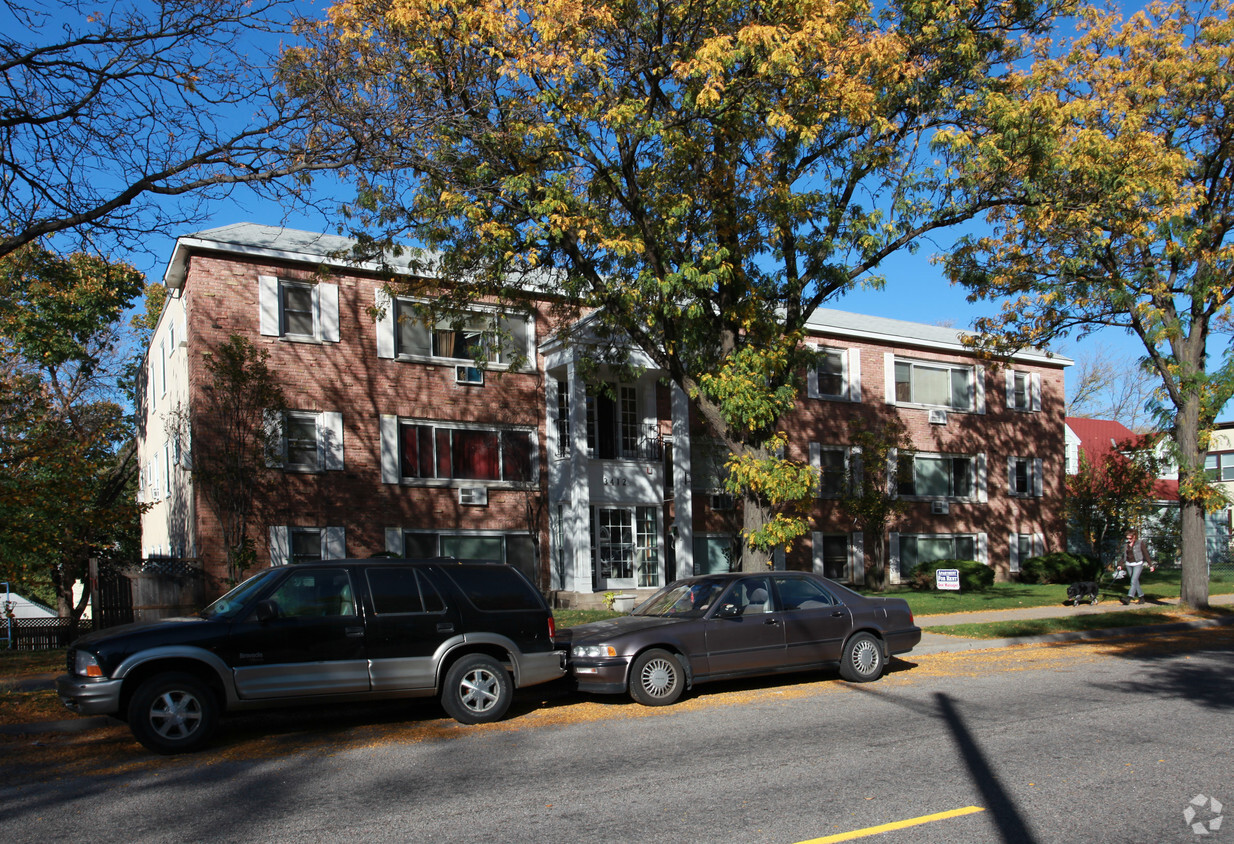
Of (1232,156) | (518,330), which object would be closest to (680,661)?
(518,330)

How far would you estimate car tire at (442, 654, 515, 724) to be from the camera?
9.19 m

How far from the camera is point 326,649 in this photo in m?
8.76

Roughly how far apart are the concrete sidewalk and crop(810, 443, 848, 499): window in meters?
8.18

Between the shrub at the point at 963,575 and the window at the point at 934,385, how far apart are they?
5365mm

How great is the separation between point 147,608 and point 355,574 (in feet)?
33.6

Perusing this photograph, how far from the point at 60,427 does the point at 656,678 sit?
23.1 metres

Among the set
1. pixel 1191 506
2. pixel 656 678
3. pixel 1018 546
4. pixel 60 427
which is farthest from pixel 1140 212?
pixel 60 427

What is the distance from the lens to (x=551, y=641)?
32.3 ft

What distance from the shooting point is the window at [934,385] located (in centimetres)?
2989

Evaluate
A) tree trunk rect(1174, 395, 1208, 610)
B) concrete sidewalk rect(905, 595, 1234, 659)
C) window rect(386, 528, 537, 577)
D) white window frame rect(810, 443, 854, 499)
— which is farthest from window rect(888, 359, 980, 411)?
window rect(386, 528, 537, 577)

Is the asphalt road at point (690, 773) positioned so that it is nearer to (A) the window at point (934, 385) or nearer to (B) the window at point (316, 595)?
(B) the window at point (316, 595)

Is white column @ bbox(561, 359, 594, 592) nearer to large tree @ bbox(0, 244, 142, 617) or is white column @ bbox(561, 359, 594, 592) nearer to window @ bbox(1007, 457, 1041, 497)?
large tree @ bbox(0, 244, 142, 617)

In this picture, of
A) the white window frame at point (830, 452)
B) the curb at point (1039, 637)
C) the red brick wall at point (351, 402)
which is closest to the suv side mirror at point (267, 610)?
the curb at point (1039, 637)

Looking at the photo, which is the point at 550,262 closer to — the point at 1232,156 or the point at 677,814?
the point at 677,814
